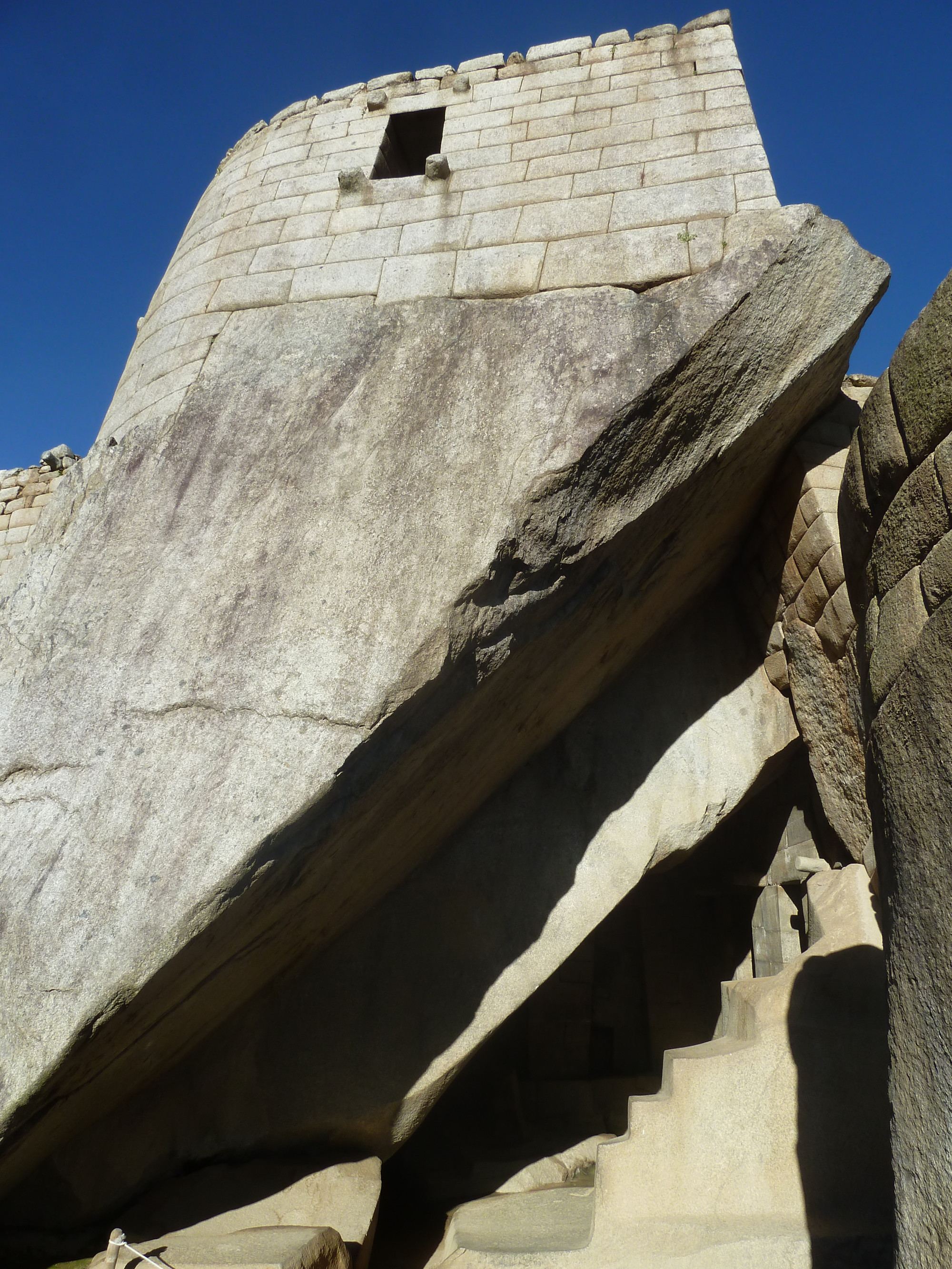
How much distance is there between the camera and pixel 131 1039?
228 cm

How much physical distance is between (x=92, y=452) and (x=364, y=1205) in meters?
2.70

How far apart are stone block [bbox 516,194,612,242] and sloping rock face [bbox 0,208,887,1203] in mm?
424

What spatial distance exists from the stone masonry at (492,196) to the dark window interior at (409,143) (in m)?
0.05

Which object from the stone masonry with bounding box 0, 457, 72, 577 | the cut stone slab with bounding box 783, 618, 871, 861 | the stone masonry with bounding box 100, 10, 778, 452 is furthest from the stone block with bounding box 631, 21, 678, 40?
the stone masonry with bounding box 0, 457, 72, 577

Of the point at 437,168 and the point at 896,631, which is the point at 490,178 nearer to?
the point at 437,168

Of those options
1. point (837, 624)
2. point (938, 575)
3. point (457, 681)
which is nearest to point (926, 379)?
point (938, 575)

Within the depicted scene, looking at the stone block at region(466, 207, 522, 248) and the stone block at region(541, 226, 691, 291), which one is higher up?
the stone block at region(466, 207, 522, 248)

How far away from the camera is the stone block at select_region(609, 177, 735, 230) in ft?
9.41

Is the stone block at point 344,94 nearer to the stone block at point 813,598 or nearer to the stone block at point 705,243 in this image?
the stone block at point 705,243

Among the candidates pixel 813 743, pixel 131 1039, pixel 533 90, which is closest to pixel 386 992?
pixel 131 1039

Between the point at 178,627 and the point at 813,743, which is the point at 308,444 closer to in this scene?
the point at 178,627

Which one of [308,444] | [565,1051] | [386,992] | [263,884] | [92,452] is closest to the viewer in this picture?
[263,884]

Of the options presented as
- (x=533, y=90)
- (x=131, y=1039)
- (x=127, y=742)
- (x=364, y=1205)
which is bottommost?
(x=364, y=1205)

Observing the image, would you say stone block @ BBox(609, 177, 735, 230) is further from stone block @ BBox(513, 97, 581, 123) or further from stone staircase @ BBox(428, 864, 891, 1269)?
stone staircase @ BBox(428, 864, 891, 1269)
